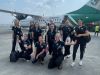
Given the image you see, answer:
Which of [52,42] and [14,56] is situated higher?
[52,42]

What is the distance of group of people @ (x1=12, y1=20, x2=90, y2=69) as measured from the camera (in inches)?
360

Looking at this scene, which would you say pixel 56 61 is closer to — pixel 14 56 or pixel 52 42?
pixel 52 42

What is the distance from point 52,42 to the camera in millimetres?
10164

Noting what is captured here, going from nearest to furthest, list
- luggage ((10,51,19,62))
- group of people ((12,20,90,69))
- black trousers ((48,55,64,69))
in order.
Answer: black trousers ((48,55,64,69)), group of people ((12,20,90,69)), luggage ((10,51,19,62))

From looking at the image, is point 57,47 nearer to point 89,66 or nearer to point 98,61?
point 89,66

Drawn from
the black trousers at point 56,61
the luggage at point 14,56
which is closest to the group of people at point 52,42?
the black trousers at point 56,61

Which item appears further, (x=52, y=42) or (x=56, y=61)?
(x=52, y=42)

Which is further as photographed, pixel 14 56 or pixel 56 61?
pixel 14 56

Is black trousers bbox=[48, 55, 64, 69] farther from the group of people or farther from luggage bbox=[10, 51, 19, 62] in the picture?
luggage bbox=[10, 51, 19, 62]

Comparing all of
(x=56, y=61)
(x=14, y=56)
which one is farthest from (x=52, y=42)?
(x=14, y=56)

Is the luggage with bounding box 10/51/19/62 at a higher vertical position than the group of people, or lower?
lower

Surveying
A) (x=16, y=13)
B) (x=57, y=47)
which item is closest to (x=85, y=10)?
(x=16, y=13)

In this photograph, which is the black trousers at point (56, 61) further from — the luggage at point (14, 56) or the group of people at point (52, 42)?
the luggage at point (14, 56)

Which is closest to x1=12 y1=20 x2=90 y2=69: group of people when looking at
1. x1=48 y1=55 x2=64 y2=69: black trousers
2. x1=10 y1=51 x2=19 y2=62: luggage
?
x1=48 y1=55 x2=64 y2=69: black trousers
